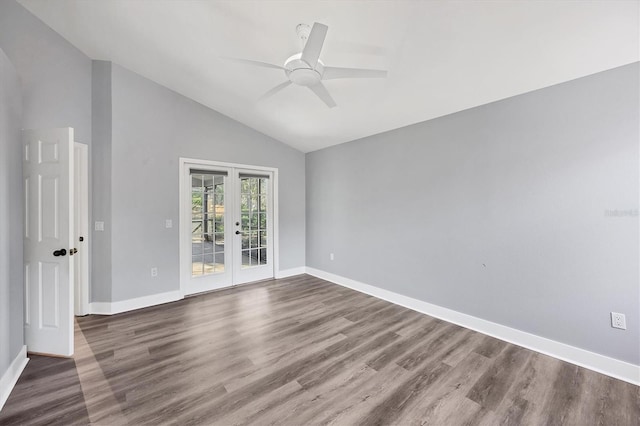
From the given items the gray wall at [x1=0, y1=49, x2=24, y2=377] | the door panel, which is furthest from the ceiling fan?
the door panel

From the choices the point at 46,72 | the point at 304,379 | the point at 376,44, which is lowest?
the point at 304,379

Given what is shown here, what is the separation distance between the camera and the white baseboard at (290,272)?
488cm

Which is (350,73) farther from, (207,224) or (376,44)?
(207,224)

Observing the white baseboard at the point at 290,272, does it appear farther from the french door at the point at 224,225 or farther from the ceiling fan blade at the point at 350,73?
the ceiling fan blade at the point at 350,73

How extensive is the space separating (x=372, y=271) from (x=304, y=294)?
1.13 metres

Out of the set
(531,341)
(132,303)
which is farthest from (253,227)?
(531,341)

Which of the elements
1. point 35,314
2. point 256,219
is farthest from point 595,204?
point 35,314

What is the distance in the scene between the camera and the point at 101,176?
10.7 ft

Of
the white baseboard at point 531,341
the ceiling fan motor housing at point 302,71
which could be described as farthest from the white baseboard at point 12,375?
the white baseboard at point 531,341

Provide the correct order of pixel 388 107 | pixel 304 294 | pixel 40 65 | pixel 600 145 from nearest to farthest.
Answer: pixel 600 145 → pixel 40 65 → pixel 388 107 → pixel 304 294

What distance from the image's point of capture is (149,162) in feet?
11.6

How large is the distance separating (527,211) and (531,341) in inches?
49.8

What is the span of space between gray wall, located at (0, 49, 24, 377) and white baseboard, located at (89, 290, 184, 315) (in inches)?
39.7

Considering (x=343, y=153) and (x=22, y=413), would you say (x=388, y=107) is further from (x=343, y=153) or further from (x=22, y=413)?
(x=22, y=413)
